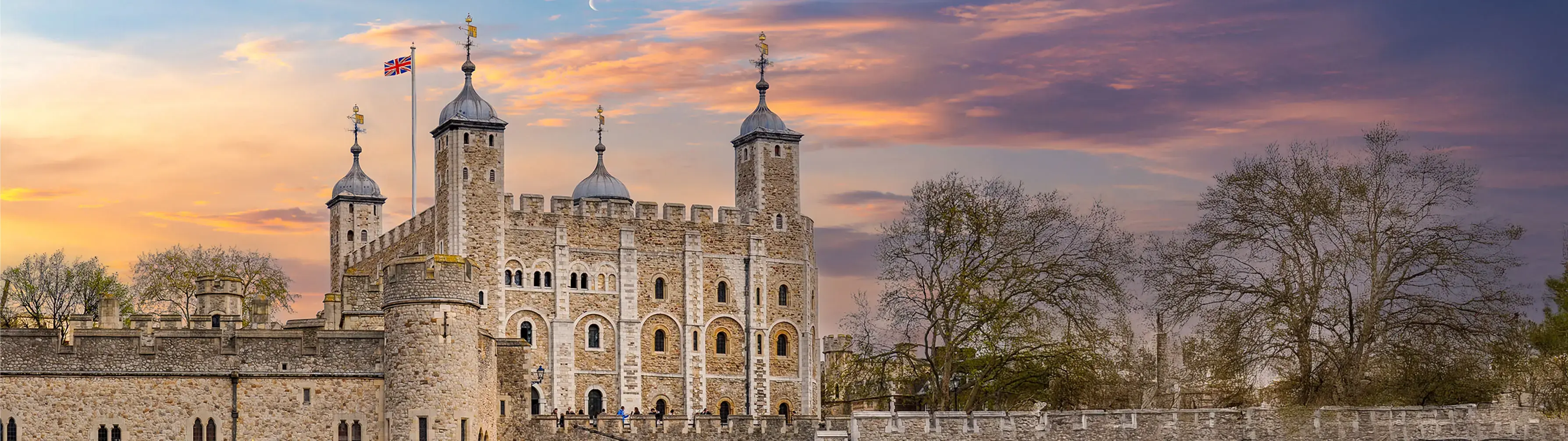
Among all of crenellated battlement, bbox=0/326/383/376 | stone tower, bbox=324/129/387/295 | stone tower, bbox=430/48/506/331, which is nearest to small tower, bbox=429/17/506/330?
stone tower, bbox=430/48/506/331

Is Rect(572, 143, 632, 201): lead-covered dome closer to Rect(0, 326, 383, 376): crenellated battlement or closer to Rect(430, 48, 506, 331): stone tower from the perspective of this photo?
Rect(430, 48, 506, 331): stone tower

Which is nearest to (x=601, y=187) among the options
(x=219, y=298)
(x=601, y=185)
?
(x=601, y=185)

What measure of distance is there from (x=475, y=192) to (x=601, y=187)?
8.94 metres

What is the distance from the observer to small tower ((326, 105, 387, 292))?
76.8 m

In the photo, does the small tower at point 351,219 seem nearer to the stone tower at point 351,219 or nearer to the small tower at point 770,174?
the stone tower at point 351,219

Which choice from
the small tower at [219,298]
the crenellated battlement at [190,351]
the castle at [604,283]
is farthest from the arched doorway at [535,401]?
the crenellated battlement at [190,351]

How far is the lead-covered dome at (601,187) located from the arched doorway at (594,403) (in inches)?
370

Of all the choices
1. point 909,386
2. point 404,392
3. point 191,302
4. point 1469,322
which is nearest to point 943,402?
point 1469,322

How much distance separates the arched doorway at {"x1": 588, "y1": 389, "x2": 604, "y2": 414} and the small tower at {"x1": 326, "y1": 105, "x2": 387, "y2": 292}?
1434cm

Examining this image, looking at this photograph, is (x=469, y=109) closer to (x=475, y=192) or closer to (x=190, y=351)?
(x=475, y=192)

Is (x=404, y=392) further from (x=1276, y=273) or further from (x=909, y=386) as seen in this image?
(x=909, y=386)

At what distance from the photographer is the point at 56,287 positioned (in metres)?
71.7

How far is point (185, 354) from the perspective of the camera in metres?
41.2

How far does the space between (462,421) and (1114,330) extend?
21.0 metres
